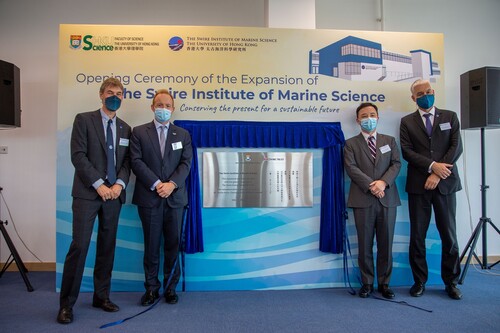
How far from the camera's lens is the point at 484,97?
3.41 m

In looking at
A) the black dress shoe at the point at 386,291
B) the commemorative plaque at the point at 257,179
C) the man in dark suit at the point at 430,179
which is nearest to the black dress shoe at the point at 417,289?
the man in dark suit at the point at 430,179

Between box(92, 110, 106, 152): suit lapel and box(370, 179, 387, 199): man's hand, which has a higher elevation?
box(92, 110, 106, 152): suit lapel

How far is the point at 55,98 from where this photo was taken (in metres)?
4.08

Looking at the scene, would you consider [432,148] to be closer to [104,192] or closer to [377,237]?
[377,237]

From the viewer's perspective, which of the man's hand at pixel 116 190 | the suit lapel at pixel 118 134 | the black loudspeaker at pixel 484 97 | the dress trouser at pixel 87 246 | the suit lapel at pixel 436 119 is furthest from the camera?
the black loudspeaker at pixel 484 97

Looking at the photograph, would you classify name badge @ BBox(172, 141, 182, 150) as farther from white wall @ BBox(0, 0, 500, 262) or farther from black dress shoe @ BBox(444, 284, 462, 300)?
black dress shoe @ BBox(444, 284, 462, 300)

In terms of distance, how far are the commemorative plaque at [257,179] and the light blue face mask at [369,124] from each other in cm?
57

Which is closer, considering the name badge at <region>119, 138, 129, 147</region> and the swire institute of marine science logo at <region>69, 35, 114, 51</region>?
the name badge at <region>119, 138, 129, 147</region>

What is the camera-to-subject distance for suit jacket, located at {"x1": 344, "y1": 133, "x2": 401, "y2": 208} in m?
3.13

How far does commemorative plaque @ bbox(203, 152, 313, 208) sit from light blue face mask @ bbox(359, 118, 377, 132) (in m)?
0.57

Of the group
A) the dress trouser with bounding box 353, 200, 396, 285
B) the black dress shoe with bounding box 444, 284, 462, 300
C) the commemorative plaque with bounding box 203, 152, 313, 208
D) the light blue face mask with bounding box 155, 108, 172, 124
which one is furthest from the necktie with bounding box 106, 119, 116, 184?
the black dress shoe with bounding box 444, 284, 462, 300

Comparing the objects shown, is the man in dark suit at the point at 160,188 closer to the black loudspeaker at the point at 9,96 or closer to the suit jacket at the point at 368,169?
the black loudspeaker at the point at 9,96

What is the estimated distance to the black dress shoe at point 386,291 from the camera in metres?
3.08

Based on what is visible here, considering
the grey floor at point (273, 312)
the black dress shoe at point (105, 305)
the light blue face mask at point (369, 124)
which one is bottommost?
the grey floor at point (273, 312)
